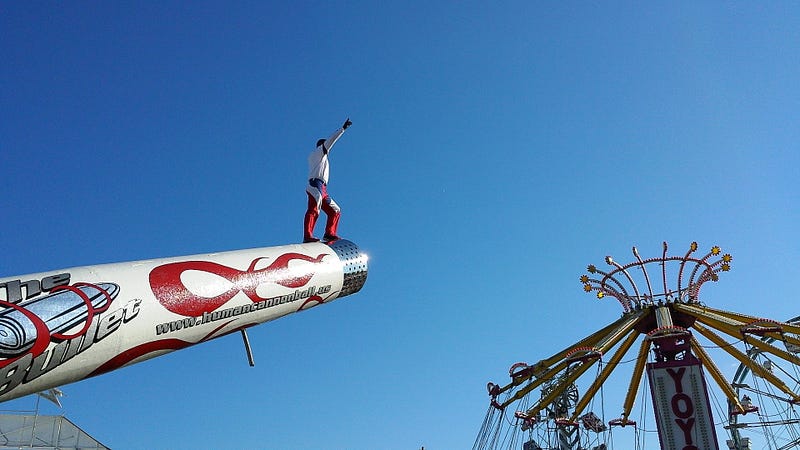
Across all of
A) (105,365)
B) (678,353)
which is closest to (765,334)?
(678,353)

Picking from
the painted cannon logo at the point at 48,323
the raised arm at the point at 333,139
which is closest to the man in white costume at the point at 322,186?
the raised arm at the point at 333,139

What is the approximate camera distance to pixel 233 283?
706cm

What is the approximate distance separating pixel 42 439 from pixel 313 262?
13740 millimetres

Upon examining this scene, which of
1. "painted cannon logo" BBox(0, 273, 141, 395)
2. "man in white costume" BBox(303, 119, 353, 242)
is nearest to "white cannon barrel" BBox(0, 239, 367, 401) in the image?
"painted cannon logo" BBox(0, 273, 141, 395)

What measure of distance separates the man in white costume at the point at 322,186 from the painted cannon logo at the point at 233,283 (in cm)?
134

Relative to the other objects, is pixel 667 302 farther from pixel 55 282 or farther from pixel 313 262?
pixel 55 282

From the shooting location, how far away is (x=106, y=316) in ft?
18.3

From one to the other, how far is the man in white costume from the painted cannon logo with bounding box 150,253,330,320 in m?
1.34

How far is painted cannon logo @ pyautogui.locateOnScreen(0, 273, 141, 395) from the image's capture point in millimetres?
4891

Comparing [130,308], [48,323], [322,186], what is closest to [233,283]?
[130,308]

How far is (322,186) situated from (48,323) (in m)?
5.64

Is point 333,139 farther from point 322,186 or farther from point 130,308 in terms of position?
point 130,308

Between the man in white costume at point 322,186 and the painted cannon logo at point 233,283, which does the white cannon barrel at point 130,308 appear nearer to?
the painted cannon logo at point 233,283

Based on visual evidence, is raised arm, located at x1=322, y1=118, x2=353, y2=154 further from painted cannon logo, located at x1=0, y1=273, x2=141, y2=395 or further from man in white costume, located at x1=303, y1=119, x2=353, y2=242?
painted cannon logo, located at x1=0, y1=273, x2=141, y2=395
